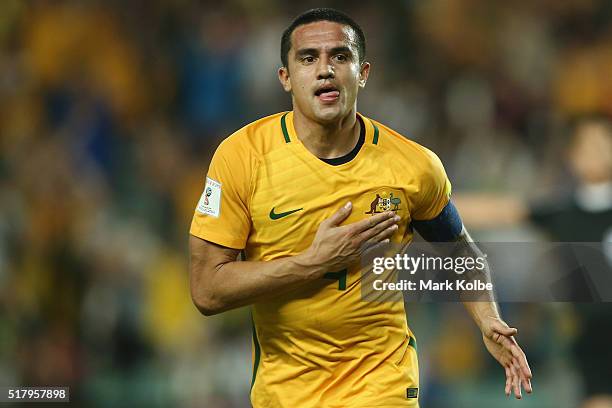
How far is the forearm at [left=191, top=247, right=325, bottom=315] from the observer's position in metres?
3.71

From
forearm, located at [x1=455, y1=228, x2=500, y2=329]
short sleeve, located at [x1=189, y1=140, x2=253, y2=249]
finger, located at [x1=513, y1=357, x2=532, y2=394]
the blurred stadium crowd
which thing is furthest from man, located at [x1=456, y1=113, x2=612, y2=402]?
short sleeve, located at [x1=189, y1=140, x2=253, y2=249]

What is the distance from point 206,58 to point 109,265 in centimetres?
205

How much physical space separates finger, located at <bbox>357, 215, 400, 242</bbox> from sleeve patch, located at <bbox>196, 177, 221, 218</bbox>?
Result: 0.54 metres

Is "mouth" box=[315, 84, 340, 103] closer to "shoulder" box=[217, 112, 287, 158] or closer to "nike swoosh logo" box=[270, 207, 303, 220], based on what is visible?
"shoulder" box=[217, 112, 287, 158]

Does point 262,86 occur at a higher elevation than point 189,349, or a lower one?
higher

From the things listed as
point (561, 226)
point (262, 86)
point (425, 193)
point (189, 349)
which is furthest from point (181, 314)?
point (425, 193)

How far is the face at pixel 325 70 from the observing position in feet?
12.7

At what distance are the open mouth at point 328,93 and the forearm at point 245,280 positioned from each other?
60 centimetres

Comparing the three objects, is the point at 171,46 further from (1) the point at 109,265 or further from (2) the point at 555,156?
(2) the point at 555,156

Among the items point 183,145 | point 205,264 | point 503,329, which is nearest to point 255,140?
point 205,264

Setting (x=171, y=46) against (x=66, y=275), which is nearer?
(x=66, y=275)

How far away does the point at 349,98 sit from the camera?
12.8 feet

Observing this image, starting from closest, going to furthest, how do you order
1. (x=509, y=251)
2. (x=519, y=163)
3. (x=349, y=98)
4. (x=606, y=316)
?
(x=349, y=98) → (x=606, y=316) → (x=509, y=251) → (x=519, y=163)

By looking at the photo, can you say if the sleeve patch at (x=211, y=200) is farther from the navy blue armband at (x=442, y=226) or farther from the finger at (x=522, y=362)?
the finger at (x=522, y=362)
